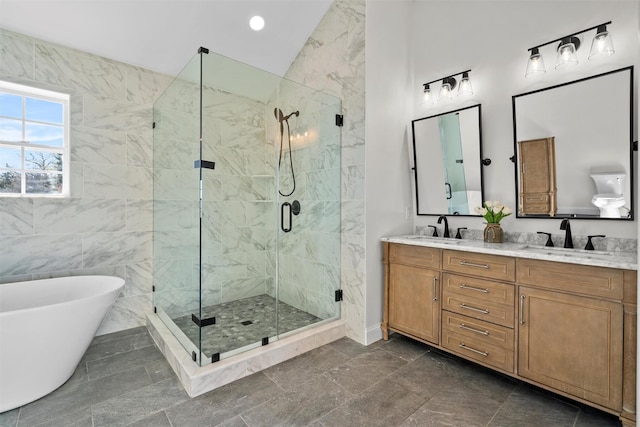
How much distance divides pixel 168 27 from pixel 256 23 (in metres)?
0.81

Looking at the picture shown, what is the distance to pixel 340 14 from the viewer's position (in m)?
2.84

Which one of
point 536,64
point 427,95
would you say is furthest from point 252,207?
point 536,64

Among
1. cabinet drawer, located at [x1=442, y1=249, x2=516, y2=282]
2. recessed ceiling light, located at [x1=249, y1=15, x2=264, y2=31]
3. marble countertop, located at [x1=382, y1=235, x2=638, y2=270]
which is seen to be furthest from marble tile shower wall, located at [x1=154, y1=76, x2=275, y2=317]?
cabinet drawer, located at [x1=442, y1=249, x2=516, y2=282]

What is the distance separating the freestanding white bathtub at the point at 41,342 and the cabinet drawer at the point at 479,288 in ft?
7.85

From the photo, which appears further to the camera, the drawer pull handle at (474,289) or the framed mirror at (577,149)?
the drawer pull handle at (474,289)

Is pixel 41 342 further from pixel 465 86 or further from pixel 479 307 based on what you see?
pixel 465 86

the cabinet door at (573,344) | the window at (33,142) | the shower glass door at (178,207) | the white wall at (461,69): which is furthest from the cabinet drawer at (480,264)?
the window at (33,142)

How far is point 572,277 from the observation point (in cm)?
170

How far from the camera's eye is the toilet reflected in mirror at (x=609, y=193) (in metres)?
1.92

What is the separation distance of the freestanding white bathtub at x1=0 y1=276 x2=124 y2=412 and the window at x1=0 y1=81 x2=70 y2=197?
86 centimetres

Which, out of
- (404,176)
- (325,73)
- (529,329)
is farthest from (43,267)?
(529,329)

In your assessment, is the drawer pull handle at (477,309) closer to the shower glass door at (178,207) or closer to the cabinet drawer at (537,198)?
the cabinet drawer at (537,198)

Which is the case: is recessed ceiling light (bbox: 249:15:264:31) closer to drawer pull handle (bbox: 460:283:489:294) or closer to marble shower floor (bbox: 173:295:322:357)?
marble shower floor (bbox: 173:295:322:357)

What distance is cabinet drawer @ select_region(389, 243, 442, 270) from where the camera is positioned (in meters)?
2.33
